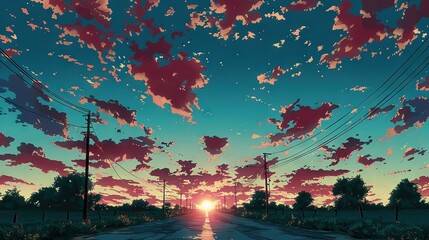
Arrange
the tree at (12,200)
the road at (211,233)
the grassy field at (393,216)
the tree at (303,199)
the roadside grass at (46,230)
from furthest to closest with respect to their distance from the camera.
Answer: the tree at (303,199) < the tree at (12,200) < the grassy field at (393,216) < the road at (211,233) < the roadside grass at (46,230)

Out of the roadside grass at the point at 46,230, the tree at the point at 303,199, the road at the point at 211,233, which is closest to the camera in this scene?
the roadside grass at the point at 46,230

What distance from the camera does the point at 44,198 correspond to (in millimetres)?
104750

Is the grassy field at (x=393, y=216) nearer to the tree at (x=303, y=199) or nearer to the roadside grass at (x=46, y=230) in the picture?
the roadside grass at (x=46, y=230)

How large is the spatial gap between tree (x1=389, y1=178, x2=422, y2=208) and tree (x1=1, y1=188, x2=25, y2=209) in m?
120

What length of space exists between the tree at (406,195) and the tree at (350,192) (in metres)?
8.70

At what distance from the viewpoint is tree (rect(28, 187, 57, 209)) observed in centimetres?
10277

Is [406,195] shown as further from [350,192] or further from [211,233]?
[211,233]

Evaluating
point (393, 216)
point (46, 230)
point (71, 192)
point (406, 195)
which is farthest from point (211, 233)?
point (406, 195)

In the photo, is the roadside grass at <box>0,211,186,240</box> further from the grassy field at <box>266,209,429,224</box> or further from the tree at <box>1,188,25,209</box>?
the tree at <box>1,188,25,209</box>

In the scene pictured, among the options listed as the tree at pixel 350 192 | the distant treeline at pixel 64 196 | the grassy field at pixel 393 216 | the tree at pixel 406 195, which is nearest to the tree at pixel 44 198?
the distant treeline at pixel 64 196

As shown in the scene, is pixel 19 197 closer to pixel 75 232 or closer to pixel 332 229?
pixel 75 232

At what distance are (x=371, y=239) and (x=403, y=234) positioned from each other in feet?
6.55

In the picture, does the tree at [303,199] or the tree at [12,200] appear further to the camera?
the tree at [303,199]

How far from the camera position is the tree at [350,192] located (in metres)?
105
